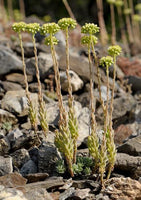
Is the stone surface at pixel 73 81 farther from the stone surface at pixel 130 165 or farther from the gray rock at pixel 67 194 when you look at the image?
the gray rock at pixel 67 194

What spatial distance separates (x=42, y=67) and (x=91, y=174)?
398 cm

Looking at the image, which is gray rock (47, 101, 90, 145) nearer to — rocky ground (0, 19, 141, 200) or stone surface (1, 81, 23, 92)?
rocky ground (0, 19, 141, 200)

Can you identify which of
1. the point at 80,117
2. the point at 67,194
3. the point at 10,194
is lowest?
the point at 67,194

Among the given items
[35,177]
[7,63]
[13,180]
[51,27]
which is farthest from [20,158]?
[7,63]

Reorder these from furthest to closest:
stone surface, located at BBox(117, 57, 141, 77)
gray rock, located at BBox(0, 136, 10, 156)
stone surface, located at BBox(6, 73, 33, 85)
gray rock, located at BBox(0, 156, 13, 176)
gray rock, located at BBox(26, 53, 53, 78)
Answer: stone surface, located at BBox(117, 57, 141, 77)
gray rock, located at BBox(26, 53, 53, 78)
stone surface, located at BBox(6, 73, 33, 85)
gray rock, located at BBox(0, 136, 10, 156)
gray rock, located at BBox(0, 156, 13, 176)

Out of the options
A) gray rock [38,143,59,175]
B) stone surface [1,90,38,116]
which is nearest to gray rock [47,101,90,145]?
stone surface [1,90,38,116]

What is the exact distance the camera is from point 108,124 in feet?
15.3

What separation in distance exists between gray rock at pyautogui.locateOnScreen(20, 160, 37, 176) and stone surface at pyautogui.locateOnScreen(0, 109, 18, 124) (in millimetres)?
1773

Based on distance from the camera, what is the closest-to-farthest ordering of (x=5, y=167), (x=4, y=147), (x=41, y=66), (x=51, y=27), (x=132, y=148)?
(x=51, y=27)
(x=5, y=167)
(x=132, y=148)
(x=4, y=147)
(x=41, y=66)

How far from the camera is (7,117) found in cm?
647

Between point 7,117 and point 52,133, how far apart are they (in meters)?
1.23

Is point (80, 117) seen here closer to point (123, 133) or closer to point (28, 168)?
point (123, 133)

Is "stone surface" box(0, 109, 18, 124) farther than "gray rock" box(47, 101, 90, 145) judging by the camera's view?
Yes

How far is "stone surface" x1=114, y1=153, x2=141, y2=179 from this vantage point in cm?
465
